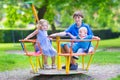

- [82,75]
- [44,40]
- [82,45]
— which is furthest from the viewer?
[82,75]

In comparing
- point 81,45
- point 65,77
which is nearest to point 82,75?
point 65,77

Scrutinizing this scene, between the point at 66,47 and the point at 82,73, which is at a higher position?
the point at 66,47

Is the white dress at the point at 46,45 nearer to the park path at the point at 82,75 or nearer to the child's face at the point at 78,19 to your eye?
the park path at the point at 82,75

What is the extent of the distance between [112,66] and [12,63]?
11.3ft

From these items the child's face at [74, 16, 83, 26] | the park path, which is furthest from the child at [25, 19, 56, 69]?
the child's face at [74, 16, 83, 26]

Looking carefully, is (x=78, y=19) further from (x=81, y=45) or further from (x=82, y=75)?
(x=82, y=75)

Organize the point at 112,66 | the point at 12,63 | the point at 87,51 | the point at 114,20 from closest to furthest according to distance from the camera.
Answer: the point at 87,51 → the point at 112,66 → the point at 12,63 → the point at 114,20

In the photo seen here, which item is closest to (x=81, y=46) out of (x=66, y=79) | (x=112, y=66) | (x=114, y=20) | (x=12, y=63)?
(x=66, y=79)

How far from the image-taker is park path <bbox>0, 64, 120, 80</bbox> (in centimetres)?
963

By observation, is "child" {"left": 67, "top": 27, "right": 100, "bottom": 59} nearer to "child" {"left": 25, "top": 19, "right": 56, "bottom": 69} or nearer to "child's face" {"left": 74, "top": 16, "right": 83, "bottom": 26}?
"child's face" {"left": 74, "top": 16, "right": 83, "bottom": 26}

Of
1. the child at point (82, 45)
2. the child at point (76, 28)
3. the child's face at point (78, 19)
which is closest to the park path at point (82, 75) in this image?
the child at point (76, 28)

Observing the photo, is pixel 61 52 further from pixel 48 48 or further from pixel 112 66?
pixel 112 66

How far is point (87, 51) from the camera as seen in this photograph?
9422mm

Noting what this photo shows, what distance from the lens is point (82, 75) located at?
32.1 ft
